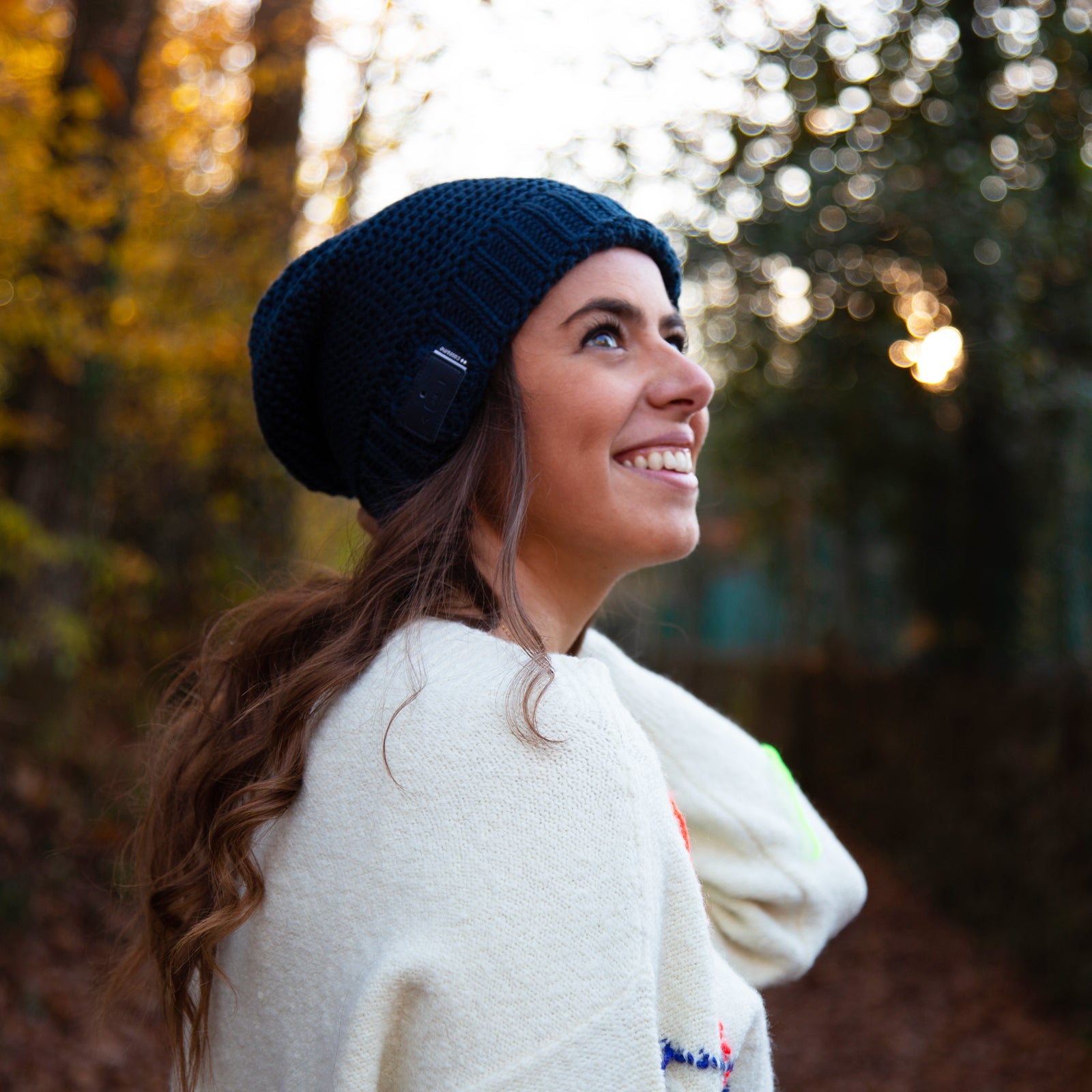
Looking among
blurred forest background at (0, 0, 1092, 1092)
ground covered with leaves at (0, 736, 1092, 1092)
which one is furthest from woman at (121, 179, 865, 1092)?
ground covered with leaves at (0, 736, 1092, 1092)

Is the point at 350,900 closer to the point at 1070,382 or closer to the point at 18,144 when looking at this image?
the point at 18,144

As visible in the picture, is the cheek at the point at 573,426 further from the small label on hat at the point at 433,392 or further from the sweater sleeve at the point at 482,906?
the sweater sleeve at the point at 482,906

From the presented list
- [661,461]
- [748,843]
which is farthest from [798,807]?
[661,461]

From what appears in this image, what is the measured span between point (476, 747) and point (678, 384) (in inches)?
30.6

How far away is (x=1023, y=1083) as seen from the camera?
5188 millimetres

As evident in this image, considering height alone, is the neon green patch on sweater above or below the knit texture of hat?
below

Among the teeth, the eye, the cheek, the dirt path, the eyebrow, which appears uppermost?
the eyebrow

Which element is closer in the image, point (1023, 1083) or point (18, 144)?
point (18, 144)

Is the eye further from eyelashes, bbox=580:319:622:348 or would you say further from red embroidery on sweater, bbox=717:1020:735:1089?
red embroidery on sweater, bbox=717:1020:735:1089

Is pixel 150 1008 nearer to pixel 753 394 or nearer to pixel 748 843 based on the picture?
pixel 748 843

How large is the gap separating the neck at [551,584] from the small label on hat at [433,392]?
0.18 meters

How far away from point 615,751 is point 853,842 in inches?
368

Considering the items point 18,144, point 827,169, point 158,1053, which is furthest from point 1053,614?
point 18,144

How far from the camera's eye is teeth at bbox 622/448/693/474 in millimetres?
1721
